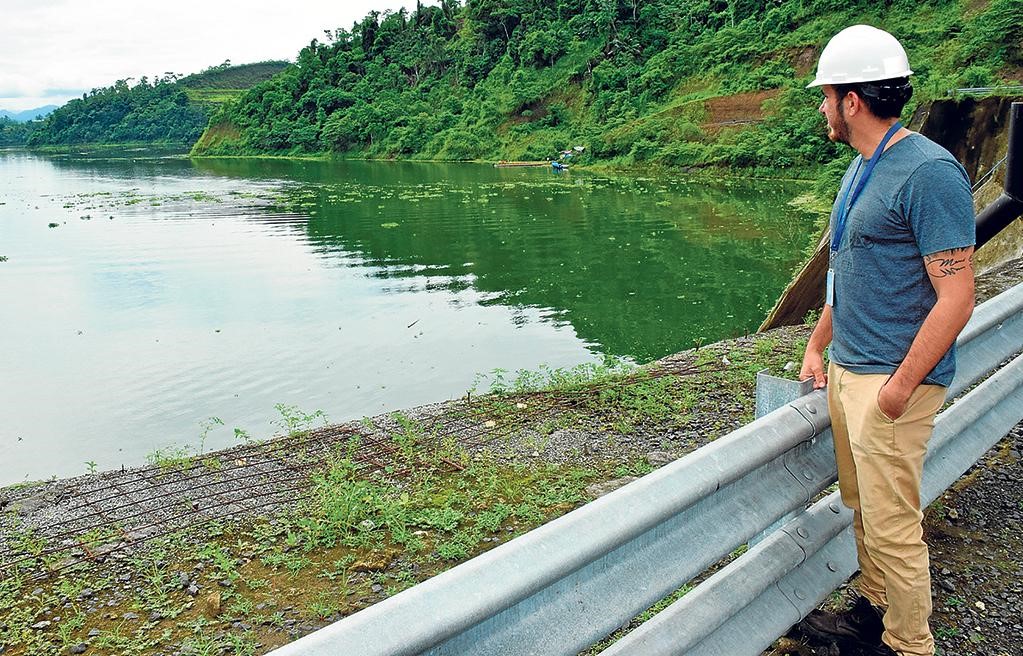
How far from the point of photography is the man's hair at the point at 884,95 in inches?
85.0

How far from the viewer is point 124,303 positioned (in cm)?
1354

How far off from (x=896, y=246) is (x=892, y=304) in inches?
6.2

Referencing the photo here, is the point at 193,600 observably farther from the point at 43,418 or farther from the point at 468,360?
the point at 468,360

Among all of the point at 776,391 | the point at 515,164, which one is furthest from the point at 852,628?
the point at 515,164

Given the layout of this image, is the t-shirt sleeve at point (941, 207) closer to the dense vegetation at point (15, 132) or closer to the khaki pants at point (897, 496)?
the khaki pants at point (897, 496)

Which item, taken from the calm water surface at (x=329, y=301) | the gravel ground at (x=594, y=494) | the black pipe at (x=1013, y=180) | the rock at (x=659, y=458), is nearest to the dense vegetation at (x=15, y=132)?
the calm water surface at (x=329, y=301)

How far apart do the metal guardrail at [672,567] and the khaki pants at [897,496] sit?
0.42 ft

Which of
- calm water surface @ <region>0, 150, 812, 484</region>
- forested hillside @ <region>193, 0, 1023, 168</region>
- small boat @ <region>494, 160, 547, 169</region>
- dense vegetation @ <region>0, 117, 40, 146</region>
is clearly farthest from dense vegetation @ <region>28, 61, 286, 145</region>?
calm water surface @ <region>0, 150, 812, 484</region>

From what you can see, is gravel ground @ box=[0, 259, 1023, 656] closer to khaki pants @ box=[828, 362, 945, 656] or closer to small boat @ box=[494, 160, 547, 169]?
khaki pants @ box=[828, 362, 945, 656]

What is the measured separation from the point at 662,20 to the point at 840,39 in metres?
55.9

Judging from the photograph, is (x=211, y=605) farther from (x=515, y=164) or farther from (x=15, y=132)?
(x=15, y=132)

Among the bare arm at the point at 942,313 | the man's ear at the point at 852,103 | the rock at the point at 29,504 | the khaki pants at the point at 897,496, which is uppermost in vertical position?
the man's ear at the point at 852,103

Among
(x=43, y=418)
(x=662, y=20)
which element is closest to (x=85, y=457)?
(x=43, y=418)

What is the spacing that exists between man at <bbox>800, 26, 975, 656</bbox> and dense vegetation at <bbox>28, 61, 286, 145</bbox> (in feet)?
362
